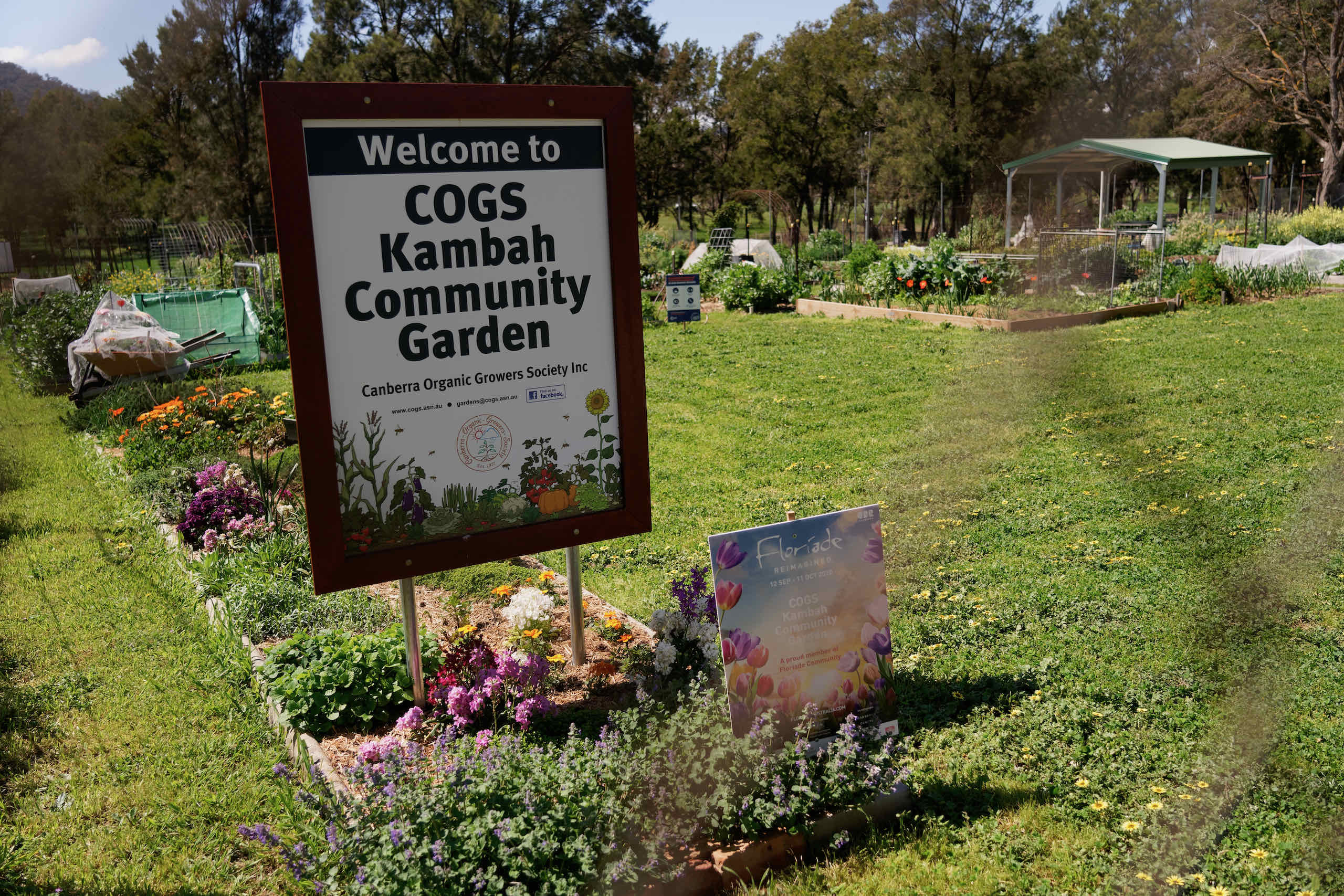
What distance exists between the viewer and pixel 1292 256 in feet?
58.1

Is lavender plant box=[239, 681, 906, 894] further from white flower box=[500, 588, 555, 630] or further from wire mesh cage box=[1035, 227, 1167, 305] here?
wire mesh cage box=[1035, 227, 1167, 305]

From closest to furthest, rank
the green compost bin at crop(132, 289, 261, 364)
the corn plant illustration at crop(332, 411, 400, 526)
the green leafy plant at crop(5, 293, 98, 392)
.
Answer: the corn plant illustration at crop(332, 411, 400, 526), the green leafy plant at crop(5, 293, 98, 392), the green compost bin at crop(132, 289, 261, 364)

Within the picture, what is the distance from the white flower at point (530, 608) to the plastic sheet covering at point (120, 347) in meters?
8.38

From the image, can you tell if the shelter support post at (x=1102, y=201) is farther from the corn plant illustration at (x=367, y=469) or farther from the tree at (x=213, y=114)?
the tree at (x=213, y=114)

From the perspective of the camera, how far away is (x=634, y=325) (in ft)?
12.9

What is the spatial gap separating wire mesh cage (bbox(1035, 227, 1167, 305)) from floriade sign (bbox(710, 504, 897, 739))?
44.4 ft

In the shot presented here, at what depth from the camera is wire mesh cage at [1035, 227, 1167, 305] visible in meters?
16.1

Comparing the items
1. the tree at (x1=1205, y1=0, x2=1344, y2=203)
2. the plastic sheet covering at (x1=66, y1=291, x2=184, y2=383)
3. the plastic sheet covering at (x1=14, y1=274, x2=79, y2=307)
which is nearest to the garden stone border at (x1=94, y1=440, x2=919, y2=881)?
the plastic sheet covering at (x1=66, y1=291, x2=184, y2=383)

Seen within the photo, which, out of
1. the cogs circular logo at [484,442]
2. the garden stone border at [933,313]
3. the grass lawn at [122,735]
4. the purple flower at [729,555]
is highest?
the cogs circular logo at [484,442]

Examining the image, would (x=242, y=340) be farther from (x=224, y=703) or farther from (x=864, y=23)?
(x=864, y=23)

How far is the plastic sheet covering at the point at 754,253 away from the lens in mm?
24578

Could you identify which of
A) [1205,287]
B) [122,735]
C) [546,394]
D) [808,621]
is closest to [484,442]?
[546,394]

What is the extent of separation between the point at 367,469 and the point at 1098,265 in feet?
56.0

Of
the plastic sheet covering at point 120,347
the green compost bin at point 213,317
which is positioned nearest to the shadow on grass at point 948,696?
the plastic sheet covering at point 120,347
